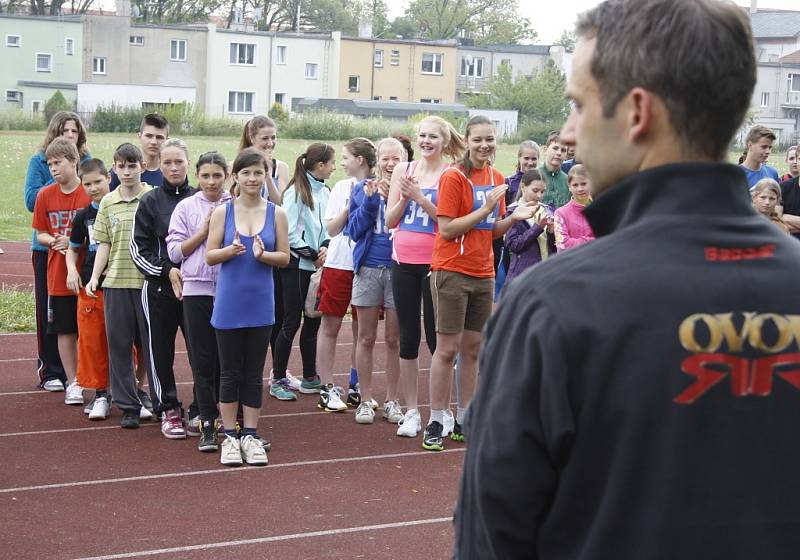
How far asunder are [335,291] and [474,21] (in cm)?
9027

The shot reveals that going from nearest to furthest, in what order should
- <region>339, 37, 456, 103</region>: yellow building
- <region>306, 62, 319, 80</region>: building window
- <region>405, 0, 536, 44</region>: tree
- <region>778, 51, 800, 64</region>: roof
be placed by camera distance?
<region>306, 62, 319, 80</region>: building window < <region>339, 37, 456, 103</region>: yellow building < <region>778, 51, 800, 64</region>: roof < <region>405, 0, 536, 44</region>: tree

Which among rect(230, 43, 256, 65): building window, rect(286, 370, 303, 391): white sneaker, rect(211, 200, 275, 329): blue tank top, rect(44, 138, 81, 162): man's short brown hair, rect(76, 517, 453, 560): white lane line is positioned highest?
rect(230, 43, 256, 65): building window

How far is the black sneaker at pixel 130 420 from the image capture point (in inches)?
295

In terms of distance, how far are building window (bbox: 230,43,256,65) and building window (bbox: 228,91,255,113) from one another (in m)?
2.00

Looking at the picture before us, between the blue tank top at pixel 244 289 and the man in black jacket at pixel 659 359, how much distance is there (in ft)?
16.3

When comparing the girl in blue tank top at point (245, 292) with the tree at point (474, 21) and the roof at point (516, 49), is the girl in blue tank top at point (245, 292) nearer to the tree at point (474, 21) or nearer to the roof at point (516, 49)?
the roof at point (516, 49)

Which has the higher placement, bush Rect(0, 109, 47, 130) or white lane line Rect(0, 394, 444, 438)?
bush Rect(0, 109, 47, 130)

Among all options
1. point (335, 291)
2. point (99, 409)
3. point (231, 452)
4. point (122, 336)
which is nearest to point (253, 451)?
point (231, 452)

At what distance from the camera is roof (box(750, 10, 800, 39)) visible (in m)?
99.6

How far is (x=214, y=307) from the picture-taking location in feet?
21.8

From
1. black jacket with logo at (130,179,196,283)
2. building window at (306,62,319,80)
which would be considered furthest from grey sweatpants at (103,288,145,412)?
building window at (306,62,319,80)

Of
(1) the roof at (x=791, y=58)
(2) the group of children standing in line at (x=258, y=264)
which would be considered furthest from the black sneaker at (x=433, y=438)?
(1) the roof at (x=791, y=58)

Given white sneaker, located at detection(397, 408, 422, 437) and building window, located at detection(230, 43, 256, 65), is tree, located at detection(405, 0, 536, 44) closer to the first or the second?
building window, located at detection(230, 43, 256, 65)

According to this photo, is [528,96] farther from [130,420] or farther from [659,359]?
[659,359]
